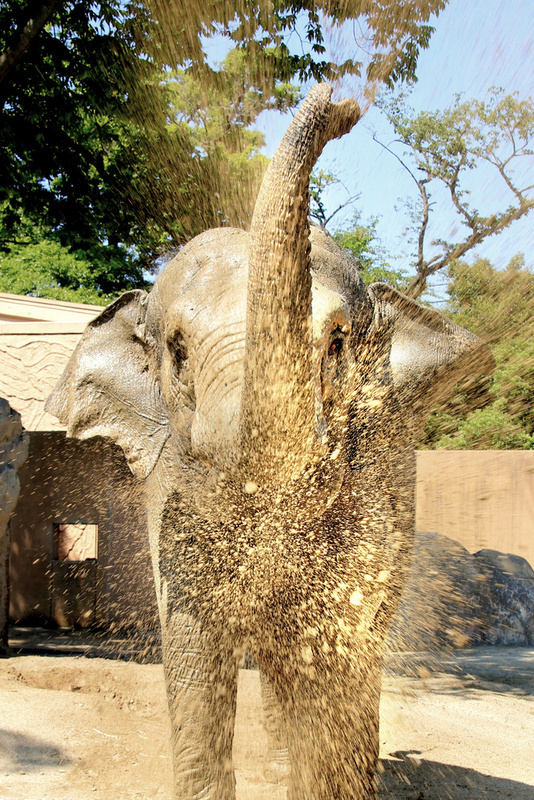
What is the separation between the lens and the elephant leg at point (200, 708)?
9.03ft

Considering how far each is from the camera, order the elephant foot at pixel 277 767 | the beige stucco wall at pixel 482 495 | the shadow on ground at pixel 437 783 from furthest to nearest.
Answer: the beige stucco wall at pixel 482 495 < the elephant foot at pixel 277 767 < the shadow on ground at pixel 437 783

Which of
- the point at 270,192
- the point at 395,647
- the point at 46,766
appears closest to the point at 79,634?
the point at 395,647

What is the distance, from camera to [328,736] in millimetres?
3014

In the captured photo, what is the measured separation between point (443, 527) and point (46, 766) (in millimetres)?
5451

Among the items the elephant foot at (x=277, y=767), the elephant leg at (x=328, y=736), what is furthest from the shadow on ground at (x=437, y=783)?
the elephant leg at (x=328, y=736)

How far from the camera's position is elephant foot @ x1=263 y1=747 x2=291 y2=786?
3.90 m

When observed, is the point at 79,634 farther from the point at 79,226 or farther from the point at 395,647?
the point at 79,226

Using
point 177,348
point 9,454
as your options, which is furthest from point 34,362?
point 177,348

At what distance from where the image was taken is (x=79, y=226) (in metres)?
7.66

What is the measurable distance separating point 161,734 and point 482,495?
4.38m

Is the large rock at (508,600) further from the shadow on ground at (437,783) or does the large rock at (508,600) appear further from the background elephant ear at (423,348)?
the background elephant ear at (423,348)

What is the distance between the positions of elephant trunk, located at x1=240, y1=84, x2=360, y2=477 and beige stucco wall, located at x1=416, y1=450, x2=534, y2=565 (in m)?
5.60

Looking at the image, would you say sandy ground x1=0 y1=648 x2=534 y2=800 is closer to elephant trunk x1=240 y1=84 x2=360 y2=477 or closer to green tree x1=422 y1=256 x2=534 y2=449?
elephant trunk x1=240 y1=84 x2=360 y2=477

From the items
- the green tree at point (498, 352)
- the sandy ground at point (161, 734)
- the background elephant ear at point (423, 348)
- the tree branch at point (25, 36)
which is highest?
the tree branch at point (25, 36)
